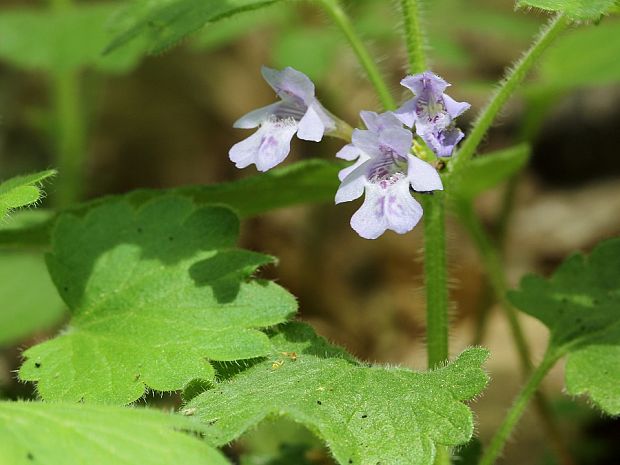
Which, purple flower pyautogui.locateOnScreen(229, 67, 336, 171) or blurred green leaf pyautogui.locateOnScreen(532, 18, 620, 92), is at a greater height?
purple flower pyautogui.locateOnScreen(229, 67, 336, 171)

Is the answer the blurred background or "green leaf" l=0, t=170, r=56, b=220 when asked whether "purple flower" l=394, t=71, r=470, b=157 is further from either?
the blurred background

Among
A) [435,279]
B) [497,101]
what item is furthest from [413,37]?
[435,279]

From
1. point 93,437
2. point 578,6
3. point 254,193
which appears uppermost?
point 578,6

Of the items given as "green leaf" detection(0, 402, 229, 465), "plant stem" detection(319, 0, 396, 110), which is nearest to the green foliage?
"plant stem" detection(319, 0, 396, 110)

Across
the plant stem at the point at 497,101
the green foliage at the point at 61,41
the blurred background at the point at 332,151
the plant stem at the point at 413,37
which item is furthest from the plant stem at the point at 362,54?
the green foliage at the point at 61,41

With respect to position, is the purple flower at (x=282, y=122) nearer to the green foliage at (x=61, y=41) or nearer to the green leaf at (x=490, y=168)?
the green leaf at (x=490, y=168)

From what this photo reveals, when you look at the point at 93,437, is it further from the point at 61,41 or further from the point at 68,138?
the point at 61,41

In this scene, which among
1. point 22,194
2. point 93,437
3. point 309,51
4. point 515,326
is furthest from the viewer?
point 309,51
